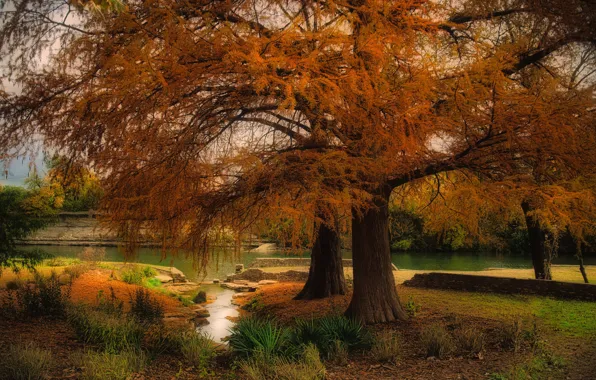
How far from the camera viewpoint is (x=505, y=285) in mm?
12484

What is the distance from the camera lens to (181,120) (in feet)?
24.4

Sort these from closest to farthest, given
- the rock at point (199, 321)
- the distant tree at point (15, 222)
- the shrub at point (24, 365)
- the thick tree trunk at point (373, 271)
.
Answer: the shrub at point (24, 365)
the distant tree at point (15, 222)
the thick tree trunk at point (373, 271)
the rock at point (199, 321)

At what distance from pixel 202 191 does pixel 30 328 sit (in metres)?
3.54

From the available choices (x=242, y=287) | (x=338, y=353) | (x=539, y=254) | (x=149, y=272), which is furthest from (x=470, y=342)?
(x=149, y=272)

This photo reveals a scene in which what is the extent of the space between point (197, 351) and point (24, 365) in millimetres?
2172

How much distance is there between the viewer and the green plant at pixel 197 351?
21.9ft

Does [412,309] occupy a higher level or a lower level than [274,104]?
lower

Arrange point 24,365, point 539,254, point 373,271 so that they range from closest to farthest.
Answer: point 24,365 → point 373,271 → point 539,254

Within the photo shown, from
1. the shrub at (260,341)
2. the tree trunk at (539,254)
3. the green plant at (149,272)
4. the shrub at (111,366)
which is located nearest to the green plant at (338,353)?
the shrub at (260,341)

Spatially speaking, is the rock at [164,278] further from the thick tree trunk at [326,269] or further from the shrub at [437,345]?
the shrub at [437,345]

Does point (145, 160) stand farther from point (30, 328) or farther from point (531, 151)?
point (531, 151)

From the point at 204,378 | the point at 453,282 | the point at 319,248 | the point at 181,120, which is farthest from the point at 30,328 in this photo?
the point at 453,282

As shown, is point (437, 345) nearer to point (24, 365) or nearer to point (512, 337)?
point (512, 337)

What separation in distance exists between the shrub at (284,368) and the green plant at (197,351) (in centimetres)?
61
